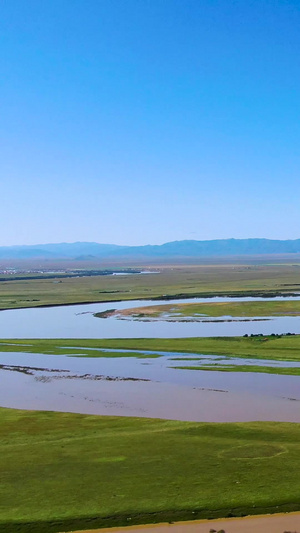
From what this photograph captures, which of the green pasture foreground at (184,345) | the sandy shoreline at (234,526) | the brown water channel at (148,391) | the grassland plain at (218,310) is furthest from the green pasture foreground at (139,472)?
the grassland plain at (218,310)

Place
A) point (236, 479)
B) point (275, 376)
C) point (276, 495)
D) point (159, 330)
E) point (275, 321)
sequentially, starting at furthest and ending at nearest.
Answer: point (275, 321) < point (159, 330) < point (275, 376) < point (236, 479) < point (276, 495)

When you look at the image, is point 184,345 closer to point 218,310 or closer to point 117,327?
point 117,327

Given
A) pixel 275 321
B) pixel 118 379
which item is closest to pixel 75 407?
pixel 118 379

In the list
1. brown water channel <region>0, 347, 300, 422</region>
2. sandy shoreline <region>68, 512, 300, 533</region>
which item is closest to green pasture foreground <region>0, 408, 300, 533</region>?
sandy shoreline <region>68, 512, 300, 533</region>

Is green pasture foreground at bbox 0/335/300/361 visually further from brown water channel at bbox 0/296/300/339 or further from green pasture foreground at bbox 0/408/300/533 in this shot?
green pasture foreground at bbox 0/408/300/533

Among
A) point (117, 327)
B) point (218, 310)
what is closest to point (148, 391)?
point (117, 327)

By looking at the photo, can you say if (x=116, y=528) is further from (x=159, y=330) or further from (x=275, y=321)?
(x=275, y=321)
